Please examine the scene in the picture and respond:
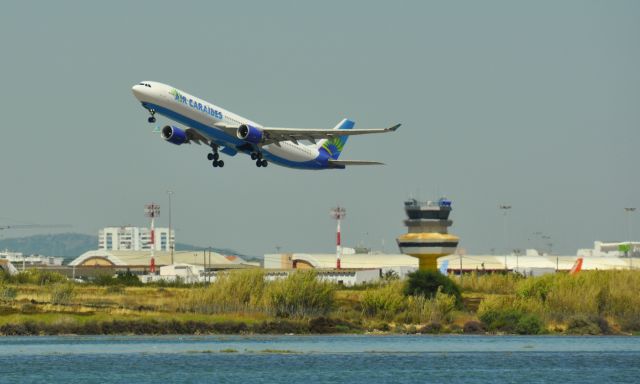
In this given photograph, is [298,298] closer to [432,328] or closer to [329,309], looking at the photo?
[329,309]

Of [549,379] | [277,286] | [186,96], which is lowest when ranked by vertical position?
[549,379]

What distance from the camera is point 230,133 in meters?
102

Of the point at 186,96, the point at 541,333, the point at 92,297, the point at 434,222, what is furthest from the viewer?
the point at 434,222

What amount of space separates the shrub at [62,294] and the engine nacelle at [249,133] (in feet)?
96.9

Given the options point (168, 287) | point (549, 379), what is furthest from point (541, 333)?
point (168, 287)

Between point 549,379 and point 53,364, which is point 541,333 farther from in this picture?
point 53,364

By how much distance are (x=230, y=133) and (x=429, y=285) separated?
3876cm

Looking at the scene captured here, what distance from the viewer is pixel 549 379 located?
248 feet

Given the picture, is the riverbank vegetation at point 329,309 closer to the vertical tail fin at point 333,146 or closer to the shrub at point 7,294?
the shrub at point 7,294

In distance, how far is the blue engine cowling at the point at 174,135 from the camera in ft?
342

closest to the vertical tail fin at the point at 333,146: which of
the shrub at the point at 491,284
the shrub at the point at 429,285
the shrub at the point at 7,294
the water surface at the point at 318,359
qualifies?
the shrub at the point at 429,285

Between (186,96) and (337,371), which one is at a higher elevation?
(186,96)

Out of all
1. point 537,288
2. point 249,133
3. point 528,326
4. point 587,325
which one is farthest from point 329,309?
point 249,133

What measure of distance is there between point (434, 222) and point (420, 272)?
1566 cm
